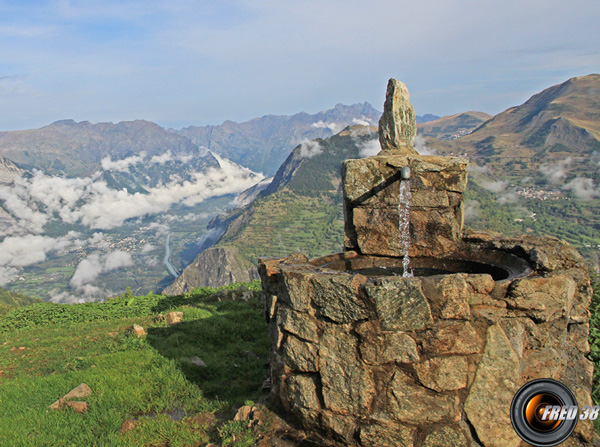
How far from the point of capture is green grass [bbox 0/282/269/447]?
6691 mm

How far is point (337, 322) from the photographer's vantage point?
5.99m

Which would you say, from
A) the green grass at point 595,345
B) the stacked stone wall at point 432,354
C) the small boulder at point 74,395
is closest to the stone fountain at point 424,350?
the stacked stone wall at point 432,354

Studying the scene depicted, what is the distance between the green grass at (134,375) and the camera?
6.69 m

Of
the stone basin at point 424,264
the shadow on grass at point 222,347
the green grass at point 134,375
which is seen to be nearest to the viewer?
the green grass at point 134,375

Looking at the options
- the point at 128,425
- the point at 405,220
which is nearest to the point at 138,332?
the point at 128,425

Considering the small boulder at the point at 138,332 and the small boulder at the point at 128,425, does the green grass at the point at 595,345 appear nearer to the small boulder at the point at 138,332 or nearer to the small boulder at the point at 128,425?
the small boulder at the point at 128,425

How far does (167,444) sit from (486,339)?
5.13m

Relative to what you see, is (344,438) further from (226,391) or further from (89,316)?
(89,316)

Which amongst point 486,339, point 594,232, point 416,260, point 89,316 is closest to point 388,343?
point 486,339

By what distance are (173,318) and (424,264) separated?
302 inches

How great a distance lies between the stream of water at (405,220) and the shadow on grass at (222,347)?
3.82 meters

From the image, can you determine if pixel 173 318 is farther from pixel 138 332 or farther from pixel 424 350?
pixel 424 350

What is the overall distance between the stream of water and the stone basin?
0.17 metres

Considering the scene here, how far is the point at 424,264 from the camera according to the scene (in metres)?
9.03
